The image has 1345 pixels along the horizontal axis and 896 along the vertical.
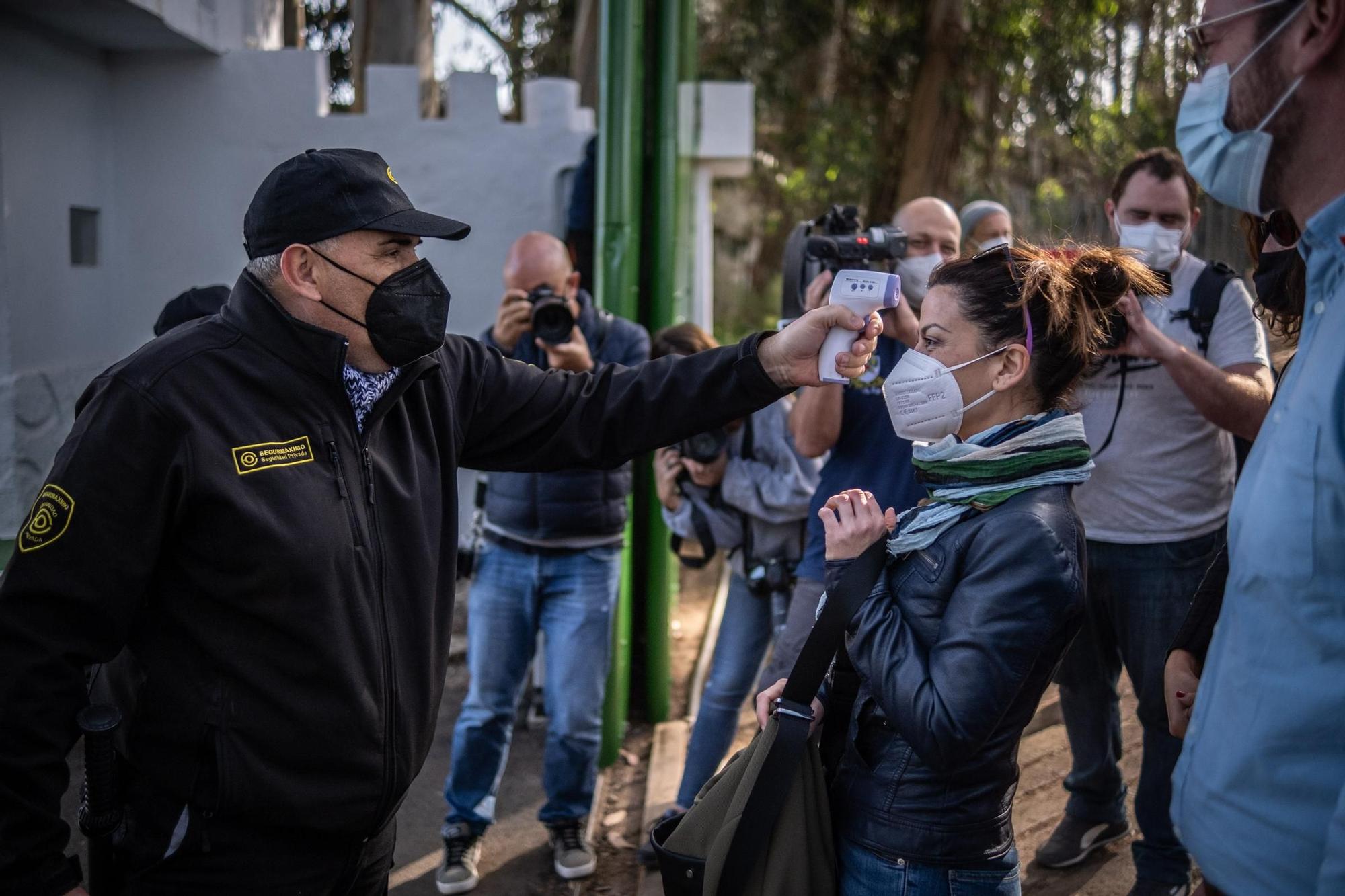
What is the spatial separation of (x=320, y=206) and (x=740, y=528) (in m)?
2.32

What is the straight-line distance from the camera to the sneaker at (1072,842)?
3.80 meters

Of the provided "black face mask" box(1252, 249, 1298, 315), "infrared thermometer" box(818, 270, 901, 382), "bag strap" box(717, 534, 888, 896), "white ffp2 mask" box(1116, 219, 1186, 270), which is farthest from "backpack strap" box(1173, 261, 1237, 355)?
"bag strap" box(717, 534, 888, 896)

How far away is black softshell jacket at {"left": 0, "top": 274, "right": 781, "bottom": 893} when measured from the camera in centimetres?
202

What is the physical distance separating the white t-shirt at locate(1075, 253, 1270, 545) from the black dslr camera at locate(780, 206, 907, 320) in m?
0.77

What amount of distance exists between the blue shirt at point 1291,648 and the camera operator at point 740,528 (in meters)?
2.56

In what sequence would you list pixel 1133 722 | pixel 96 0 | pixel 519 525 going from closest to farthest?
pixel 519 525 → pixel 1133 722 → pixel 96 0

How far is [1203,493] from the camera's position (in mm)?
3527

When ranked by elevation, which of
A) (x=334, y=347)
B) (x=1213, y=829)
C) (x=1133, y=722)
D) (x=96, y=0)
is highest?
(x=96, y=0)

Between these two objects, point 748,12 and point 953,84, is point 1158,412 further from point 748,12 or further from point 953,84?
point 748,12

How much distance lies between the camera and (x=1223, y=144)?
173 centimetres

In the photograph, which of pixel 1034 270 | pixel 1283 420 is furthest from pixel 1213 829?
pixel 1034 270

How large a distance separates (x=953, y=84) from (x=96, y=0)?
8954 mm


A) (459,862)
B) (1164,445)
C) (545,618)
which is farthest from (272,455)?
(1164,445)

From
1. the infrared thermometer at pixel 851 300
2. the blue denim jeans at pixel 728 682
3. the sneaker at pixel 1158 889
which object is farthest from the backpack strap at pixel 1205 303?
the blue denim jeans at pixel 728 682
